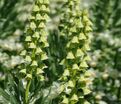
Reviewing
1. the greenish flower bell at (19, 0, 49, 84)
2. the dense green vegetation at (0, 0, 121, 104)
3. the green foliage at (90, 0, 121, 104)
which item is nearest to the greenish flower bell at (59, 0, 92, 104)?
the dense green vegetation at (0, 0, 121, 104)

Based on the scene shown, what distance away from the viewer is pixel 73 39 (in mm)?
4984

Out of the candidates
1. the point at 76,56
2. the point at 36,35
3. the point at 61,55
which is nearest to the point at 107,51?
the point at 61,55

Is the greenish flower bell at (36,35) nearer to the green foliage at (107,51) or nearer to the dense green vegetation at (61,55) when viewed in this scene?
the dense green vegetation at (61,55)

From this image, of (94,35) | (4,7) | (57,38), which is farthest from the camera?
(94,35)

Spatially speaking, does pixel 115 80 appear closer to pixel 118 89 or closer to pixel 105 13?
pixel 118 89

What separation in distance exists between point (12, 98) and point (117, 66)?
12.3 ft

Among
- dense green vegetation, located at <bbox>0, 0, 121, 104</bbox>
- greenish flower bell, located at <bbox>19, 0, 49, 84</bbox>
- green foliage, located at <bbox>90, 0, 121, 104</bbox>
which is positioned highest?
greenish flower bell, located at <bbox>19, 0, 49, 84</bbox>

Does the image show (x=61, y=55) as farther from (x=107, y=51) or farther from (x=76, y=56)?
(x=107, y=51)

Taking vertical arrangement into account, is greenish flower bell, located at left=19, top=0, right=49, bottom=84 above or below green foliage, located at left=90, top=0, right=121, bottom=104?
above

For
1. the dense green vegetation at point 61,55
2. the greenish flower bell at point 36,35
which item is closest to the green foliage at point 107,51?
the dense green vegetation at point 61,55

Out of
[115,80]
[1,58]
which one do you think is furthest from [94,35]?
[1,58]

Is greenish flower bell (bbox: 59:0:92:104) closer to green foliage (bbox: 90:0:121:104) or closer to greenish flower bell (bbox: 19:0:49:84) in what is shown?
greenish flower bell (bbox: 19:0:49:84)

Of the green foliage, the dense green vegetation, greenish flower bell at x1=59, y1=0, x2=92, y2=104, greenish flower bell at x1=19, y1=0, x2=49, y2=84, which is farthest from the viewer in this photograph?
the green foliage

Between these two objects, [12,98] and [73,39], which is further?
[12,98]
